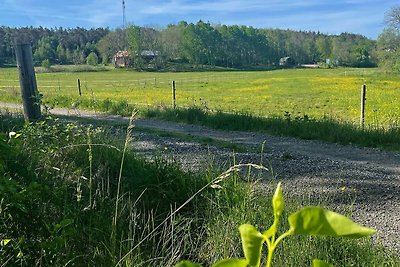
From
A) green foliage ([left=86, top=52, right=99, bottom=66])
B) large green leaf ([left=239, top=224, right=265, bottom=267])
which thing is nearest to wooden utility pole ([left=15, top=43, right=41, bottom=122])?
large green leaf ([left=239, top=224, right=265, bottom=267])

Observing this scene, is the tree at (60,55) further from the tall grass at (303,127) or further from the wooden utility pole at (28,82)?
the wooden utility pole at (28,82)

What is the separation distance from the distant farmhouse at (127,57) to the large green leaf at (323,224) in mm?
112776

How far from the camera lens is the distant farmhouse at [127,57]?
11082 centimetres

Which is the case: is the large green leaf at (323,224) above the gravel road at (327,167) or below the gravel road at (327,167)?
above

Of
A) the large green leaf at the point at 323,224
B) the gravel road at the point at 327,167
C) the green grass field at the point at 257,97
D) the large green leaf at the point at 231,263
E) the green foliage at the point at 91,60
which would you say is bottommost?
the green grass field at the point at 257,97

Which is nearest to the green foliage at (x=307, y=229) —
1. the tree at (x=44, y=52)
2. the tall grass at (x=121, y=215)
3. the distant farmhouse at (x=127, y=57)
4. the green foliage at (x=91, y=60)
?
the tall grass at (x=121, y=215)

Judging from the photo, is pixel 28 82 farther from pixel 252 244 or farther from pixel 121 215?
pixel 252 244

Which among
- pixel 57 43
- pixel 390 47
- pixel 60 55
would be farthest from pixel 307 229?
pixel 57 43

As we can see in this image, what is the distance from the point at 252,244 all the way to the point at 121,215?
2.90 m

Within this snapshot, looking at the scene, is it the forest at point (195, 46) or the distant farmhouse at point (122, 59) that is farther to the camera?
the forest at point (195, 46)

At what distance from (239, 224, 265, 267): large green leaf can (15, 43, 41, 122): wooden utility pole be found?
5280mm

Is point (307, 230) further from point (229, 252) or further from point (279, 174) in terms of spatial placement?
point (279, 174)

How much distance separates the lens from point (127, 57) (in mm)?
110875

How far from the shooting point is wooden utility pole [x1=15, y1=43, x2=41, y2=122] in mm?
5141
